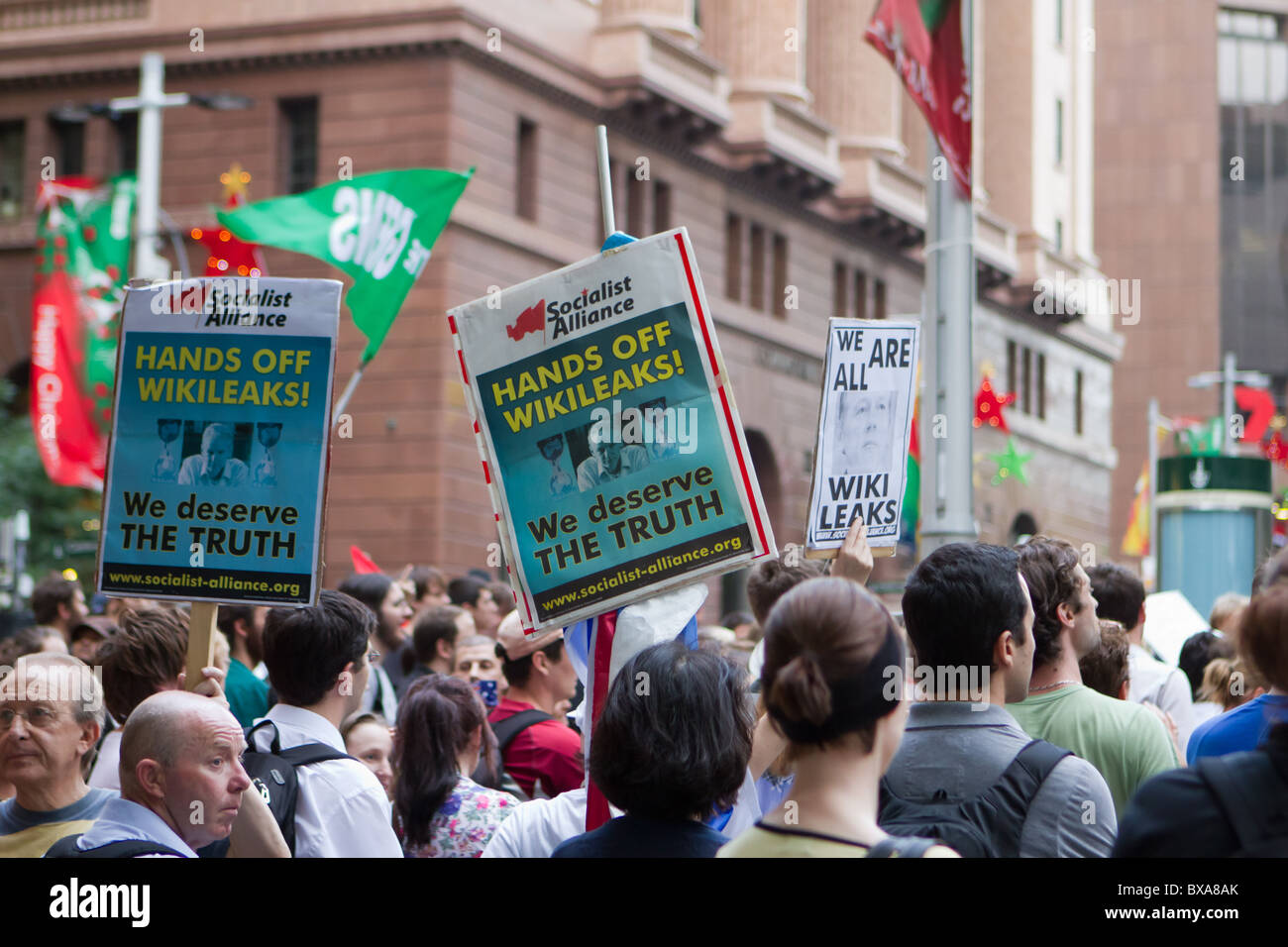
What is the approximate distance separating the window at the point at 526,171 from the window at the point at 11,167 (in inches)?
320

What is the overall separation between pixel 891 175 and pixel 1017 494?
12.8 meters

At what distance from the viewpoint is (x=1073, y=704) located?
17.1ft

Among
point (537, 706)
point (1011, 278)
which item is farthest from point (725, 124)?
point (537, 706)

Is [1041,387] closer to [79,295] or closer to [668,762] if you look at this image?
[79,295]

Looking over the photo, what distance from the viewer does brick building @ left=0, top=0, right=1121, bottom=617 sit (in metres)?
29.1

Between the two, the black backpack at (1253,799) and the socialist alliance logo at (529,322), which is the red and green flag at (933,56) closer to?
the socialist alliance logo at (529,322)

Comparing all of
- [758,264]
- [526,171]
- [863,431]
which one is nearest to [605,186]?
[863,431]

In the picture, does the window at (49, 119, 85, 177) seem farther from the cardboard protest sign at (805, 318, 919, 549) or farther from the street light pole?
the cardboard protest sign at (805, 318, 919, 549)

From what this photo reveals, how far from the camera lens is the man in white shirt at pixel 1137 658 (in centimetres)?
757

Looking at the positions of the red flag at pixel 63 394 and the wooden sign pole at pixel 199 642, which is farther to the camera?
the red flag at pixel 63 394

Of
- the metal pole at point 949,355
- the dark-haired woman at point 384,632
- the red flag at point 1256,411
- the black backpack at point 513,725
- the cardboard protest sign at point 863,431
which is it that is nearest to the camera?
the cardboard protest sign at point 863,431

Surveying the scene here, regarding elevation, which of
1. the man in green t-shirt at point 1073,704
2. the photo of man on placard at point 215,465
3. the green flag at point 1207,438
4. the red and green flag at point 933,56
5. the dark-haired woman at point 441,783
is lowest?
the dark-haired woman at point 441,783

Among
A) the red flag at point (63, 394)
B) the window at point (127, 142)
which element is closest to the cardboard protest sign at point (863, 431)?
the red flag at point (63, 394)

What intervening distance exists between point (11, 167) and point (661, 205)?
11.5 meters
